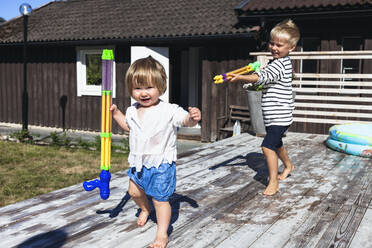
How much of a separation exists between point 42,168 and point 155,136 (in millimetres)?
5269

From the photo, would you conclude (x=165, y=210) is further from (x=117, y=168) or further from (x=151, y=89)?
(x=117, y=168)

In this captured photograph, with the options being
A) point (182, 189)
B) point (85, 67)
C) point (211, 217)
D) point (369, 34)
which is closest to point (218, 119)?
point (369, 34)

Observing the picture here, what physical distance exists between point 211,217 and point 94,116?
9.81 meters

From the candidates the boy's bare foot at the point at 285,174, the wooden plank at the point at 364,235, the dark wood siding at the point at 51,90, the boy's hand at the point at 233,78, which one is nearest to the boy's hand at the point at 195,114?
the boy's hand at the point at 233,78

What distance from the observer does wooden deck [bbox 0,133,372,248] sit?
2885mm

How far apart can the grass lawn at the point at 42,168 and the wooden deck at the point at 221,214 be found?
6.51 feet

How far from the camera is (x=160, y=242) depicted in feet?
8.89

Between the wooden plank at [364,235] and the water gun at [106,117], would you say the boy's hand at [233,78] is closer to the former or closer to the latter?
the water gun at [106,117]

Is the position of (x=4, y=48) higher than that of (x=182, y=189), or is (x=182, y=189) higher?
(x=4, y=48)

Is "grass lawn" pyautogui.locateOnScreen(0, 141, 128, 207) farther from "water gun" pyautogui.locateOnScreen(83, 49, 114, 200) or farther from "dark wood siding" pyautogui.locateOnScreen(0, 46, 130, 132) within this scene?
"dark wood siding" pyautogui.locateOnScreen(0, 46, 130, 132)

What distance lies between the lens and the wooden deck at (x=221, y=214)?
9.46 feet

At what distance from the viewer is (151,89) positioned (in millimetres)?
2715

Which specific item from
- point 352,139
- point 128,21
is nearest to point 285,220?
point 352,139

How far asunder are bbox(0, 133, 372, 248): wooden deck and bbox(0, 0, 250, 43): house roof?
576 centimetres
